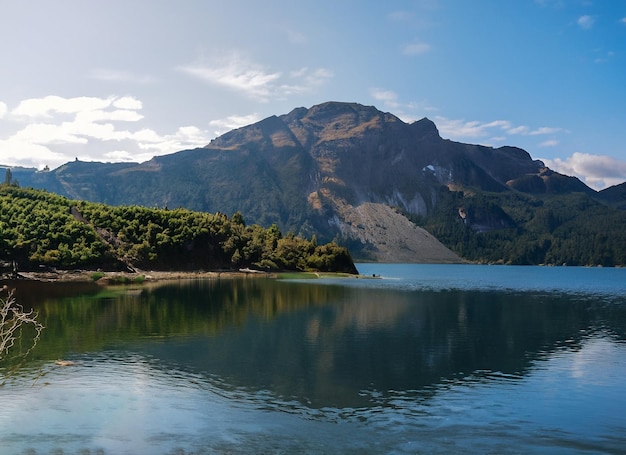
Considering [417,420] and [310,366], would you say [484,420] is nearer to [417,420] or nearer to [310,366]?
[417,420]

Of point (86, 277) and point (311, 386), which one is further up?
point (86, 277)

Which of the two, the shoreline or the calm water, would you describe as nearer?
the calm water

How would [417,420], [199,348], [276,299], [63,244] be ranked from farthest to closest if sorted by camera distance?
1. [63,244]
2. [276,299]
3. [199,348]
4. [417,420]

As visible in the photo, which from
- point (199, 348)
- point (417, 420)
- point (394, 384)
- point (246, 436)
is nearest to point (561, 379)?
point (394, 384)

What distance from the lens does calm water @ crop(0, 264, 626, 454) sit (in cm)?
3253

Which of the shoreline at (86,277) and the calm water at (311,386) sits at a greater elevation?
the shoreline at (86,277)

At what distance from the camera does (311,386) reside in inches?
1766

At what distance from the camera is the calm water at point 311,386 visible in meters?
32.5

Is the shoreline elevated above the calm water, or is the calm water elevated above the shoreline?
the shoreline

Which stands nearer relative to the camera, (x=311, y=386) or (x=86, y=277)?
(x=311, y=386)

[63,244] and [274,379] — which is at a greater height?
[63,244]

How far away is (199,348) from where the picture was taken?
60.8 m

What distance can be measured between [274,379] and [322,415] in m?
11.0

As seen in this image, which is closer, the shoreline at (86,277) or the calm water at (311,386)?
the calm water at (311,386)
